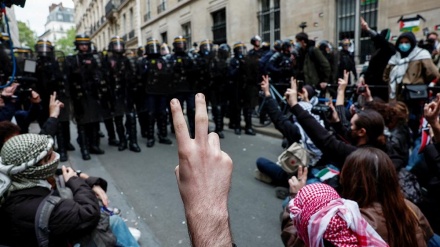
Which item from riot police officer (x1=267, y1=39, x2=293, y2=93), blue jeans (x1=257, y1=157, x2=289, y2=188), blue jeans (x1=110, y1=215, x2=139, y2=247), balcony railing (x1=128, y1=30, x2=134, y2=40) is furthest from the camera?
balcony railing (x1=128, y1=30, x2=134, y2=40)

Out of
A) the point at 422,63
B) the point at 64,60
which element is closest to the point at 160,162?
the point at 64,60

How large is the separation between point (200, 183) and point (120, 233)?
1.88m

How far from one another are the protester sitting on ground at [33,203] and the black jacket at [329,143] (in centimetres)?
167

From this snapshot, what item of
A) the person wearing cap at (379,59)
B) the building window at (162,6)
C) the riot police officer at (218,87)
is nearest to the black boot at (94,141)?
the riot police officer at (218,87)

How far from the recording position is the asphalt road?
3.03 m

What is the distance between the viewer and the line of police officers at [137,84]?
5531 millimetres

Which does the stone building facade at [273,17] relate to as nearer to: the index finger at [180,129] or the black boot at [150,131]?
the index finger at [180,129]

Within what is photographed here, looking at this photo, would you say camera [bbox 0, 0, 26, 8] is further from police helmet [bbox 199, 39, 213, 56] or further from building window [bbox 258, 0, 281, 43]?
building window [bbox 258, 0, 281, 43]

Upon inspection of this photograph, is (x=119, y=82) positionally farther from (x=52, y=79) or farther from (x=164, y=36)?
(x=164, y=36)

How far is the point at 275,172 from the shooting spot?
4035 millimetres

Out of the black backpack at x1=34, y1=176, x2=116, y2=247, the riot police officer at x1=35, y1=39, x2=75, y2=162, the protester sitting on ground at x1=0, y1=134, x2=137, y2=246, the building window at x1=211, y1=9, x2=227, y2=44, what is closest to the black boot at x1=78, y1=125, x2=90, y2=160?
the riot police officer at x1=35, y1=39, x2=75, y2=162

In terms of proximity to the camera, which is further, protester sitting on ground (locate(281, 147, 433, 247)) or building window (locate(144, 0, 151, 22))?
building window (locate(144, 0, 151, 22))

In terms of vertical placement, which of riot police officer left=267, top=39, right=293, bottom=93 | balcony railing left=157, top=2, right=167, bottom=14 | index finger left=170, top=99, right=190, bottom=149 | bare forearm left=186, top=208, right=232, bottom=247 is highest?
balcony railing left=157, top=2, right=167, bottom=14

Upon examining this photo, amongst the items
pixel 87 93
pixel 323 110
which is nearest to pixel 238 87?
pixel 87 93
